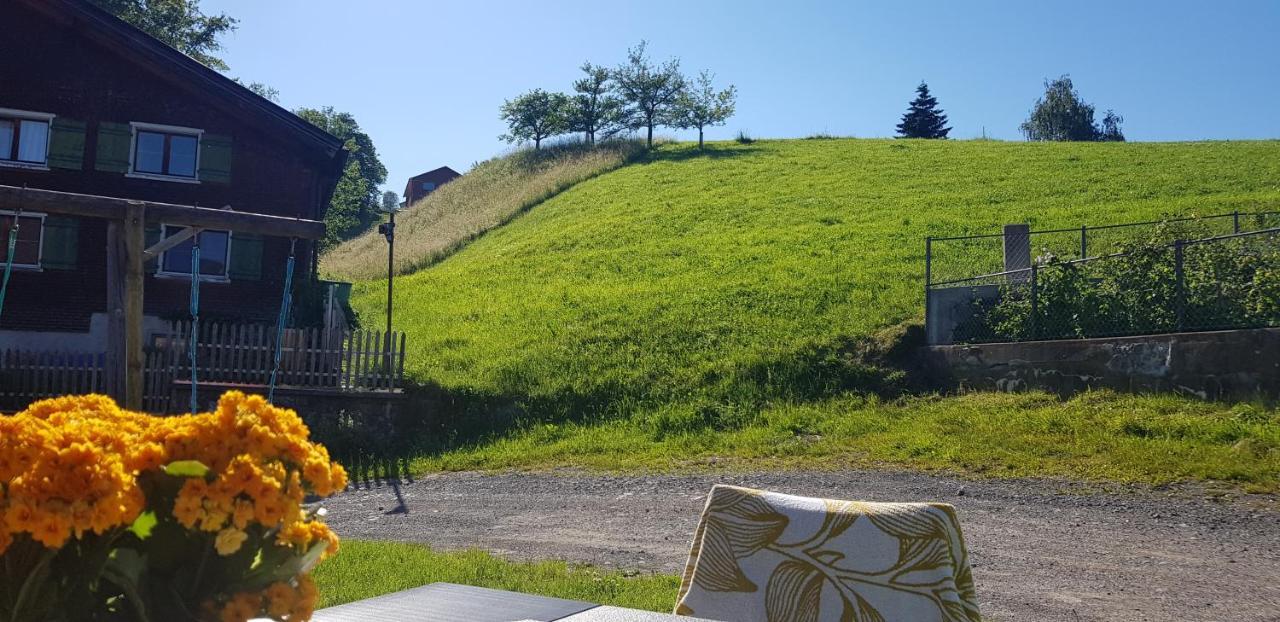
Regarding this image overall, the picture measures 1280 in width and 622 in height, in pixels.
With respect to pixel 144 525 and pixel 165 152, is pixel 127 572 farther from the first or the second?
pixel 165 152

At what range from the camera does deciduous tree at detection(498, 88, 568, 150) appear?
220 feet

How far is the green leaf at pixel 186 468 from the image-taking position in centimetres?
164

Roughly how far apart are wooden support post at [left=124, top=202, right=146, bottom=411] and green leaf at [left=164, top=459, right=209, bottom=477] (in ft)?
28.1

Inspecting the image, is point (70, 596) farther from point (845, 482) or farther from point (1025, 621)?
point (845, 482)

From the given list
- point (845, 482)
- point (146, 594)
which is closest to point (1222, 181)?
point (845, 482)

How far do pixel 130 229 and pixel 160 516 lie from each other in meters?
8.76

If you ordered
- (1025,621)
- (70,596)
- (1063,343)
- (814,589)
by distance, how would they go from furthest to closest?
(1063,343)
(1025,621)
(814,589)
(70,596)

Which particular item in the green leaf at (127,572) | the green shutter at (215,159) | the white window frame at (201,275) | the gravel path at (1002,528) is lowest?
A: the gravel path at (1002,528)

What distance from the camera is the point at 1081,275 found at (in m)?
12.8

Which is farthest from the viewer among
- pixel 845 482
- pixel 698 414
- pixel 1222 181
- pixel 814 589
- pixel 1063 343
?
pixel 1222 181

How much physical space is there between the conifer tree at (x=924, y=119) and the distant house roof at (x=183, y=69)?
62.2 meters

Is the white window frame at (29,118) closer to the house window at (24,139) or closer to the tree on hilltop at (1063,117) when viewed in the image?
the house window at (24,139)

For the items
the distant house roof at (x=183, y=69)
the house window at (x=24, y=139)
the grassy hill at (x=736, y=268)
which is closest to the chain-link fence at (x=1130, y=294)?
the grassy hill at (x=736, y=268)

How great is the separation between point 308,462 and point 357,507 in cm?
893
